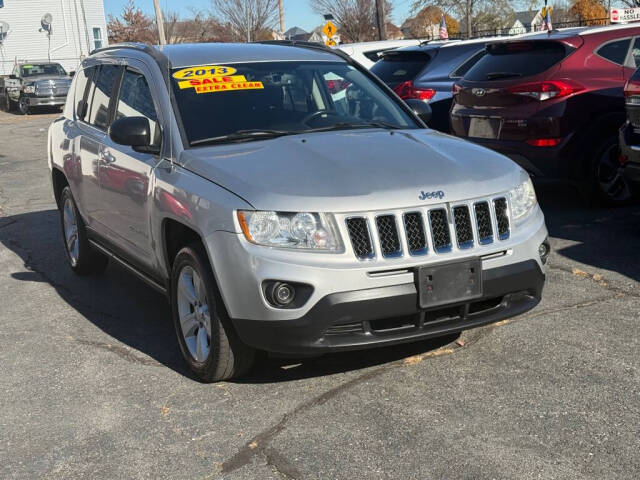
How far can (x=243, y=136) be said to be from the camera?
5.04 meters

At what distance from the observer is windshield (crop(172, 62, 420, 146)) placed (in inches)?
201

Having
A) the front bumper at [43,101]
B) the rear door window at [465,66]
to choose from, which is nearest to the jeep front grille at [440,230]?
the rear door window at [465,66]

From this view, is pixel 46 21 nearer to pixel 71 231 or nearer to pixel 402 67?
pixel 402 67

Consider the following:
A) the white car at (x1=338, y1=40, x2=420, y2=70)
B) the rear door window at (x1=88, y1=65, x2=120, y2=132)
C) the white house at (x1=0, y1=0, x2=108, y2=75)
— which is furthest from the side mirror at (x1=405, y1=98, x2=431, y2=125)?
the white house at (x1=0, y1=0, x2=108, y2=75)

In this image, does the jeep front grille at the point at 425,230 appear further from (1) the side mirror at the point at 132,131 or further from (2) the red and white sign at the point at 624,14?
(2) the red and white sign at the point at 624,14

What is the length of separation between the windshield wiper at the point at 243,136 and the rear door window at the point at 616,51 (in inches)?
179

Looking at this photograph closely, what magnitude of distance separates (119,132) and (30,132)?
19837 mm

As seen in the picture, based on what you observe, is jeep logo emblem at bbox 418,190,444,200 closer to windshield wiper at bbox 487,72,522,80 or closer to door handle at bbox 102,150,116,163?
door handle at bbox 102,150,116,163

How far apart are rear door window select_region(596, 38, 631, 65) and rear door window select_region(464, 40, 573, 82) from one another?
0.38m

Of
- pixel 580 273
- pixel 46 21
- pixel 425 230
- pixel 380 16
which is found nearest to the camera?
pixel 425 230

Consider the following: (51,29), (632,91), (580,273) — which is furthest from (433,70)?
(51,29)

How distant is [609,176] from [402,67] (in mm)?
4198

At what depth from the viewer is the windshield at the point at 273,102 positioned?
5113 millimetres

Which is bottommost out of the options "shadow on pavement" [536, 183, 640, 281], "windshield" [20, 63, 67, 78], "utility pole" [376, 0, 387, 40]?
"shadow on pavement" [536, 183, 640, 281]
